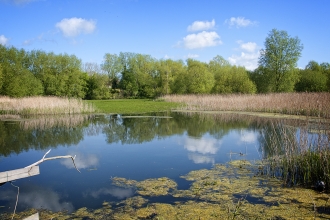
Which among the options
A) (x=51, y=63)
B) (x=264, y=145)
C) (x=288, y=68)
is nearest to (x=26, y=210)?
(x=264, y=145)

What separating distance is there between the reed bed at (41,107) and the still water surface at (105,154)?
16.5 ft

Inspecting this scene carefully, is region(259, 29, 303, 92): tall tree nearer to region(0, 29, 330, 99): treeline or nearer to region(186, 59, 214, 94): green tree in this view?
region(0, 29, 330, 99): treeline

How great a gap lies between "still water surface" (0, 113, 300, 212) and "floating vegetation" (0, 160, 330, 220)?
249 millimetres

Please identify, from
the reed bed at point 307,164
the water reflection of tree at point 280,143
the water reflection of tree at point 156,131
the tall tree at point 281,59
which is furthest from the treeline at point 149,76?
the reed bed at point 307,164

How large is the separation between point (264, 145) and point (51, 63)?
36314mm

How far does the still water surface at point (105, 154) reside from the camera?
5.41 meters

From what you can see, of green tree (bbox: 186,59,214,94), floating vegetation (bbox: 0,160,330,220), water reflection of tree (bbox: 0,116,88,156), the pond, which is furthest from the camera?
green tree (bbox: 186,59,214,94)

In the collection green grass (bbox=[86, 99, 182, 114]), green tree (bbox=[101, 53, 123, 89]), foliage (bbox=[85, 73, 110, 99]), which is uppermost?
green tree (bbox=[101, 53, 123, 89])

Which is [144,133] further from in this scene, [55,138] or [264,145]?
[264,145]

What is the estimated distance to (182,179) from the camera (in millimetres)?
6195

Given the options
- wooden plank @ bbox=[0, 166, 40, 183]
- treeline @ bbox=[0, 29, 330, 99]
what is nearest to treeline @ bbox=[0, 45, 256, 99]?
treeline @ bbox=[0, 29, 330, 99]

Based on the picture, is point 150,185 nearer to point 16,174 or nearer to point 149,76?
point 16,174

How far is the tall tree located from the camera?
28.9 metres

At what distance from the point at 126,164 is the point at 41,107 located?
14082 mm
